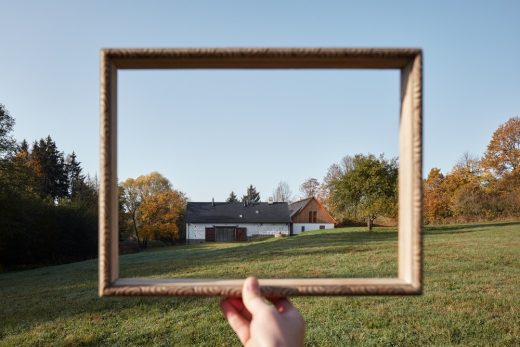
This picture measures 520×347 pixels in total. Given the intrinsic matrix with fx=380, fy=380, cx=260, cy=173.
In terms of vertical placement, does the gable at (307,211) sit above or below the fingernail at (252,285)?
below

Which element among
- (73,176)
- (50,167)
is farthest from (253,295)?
(73,176)

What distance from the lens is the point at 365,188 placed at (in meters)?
21.2

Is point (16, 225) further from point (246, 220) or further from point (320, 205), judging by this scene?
point (320, 205)

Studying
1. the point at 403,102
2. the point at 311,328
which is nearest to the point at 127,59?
the point at 403,102

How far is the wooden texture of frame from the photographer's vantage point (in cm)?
134

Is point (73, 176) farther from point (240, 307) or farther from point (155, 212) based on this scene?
point (240, 307)

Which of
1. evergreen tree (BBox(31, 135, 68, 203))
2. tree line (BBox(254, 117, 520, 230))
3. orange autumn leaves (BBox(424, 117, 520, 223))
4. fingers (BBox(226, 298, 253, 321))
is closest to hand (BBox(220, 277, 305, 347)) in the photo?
fingers (BBox(226, 298, 253, 321))

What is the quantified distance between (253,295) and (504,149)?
38628 mm

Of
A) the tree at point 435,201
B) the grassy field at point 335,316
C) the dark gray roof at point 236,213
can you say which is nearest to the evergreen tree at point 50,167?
the dark gray roof at point 236,213

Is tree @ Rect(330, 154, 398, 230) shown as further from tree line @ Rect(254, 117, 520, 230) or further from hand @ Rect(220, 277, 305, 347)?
hand @ Rect(220, 277, 305, 347)

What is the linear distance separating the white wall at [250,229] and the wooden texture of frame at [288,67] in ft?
154

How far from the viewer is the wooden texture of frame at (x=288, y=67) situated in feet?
4.41

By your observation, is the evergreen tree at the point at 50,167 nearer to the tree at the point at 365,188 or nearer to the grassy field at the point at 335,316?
the tree at the point at 365,188

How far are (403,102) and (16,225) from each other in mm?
30164
